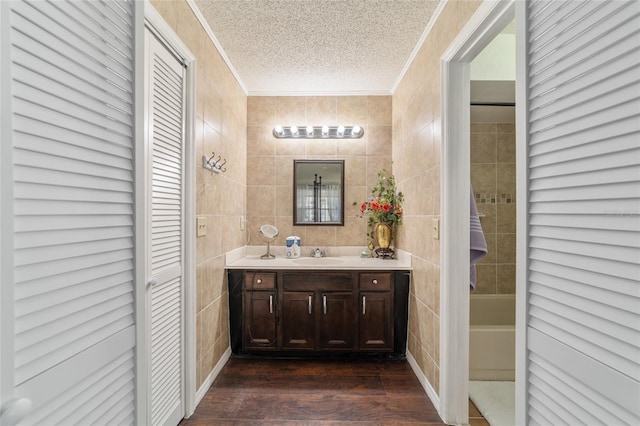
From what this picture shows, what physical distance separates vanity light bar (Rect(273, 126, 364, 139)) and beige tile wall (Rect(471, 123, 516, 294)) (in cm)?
119

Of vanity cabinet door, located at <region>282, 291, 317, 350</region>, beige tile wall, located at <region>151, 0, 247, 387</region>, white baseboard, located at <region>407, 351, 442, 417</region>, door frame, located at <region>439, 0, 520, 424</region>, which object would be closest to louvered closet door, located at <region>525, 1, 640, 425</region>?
door frame, located at <region>439, 0, 520, 424</region>

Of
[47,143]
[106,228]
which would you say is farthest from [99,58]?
[106,228]

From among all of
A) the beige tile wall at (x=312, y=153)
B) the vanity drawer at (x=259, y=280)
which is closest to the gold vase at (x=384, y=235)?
the beige tile wall at (x=312, y=153)

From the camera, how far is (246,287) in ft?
9.34

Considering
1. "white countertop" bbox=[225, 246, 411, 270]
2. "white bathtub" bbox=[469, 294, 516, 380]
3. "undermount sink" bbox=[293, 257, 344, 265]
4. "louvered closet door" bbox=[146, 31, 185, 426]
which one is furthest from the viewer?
"undermount sink" bbox=[293, 257, 344, 265]

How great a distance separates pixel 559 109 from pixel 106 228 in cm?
114

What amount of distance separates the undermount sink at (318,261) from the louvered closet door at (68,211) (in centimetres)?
219

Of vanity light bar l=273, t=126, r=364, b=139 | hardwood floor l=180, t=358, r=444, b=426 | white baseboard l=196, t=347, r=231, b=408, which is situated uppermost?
vanity light bar l=273, t=126, r=364, b=139

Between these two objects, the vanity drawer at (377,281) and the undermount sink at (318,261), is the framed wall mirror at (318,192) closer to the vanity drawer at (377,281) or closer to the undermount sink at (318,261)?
the undermount sink at (318,261)

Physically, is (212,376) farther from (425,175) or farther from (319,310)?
(425,175)

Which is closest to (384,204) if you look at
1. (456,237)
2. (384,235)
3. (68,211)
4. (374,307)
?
(384,235)

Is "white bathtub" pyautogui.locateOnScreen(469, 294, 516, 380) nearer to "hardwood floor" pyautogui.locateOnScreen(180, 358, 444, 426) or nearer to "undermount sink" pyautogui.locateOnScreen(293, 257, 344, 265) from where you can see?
"hardwood floor" pyautogui.locateOnScreen(180, 358, 444, 426)

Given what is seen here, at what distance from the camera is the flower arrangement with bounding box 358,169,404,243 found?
3148 millimetres

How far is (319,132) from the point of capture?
3414 millimetres
